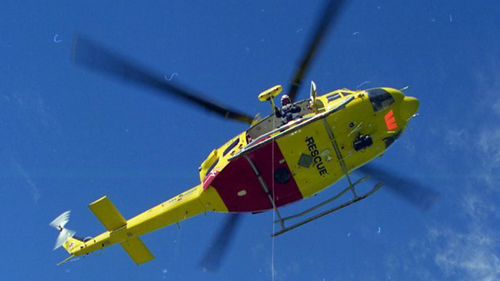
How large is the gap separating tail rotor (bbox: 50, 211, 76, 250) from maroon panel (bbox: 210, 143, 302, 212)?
21.8 feet

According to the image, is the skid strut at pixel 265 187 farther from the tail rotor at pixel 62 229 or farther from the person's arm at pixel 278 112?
the tail rotor at pixel 62 229

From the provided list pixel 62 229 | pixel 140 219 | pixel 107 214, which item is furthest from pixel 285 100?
pixel 62 229

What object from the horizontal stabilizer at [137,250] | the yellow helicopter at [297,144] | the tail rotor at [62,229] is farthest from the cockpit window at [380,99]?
the tail rotor at [62,229]

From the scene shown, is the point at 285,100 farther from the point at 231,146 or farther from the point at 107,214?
the point at 107,214

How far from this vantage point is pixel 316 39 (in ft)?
51.8

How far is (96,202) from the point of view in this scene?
18.9m

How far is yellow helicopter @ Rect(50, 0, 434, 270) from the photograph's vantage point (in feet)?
52.3

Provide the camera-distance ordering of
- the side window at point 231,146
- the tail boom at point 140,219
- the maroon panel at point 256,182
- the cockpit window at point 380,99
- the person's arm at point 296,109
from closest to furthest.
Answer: the person's arm at point 296,109
the cockpit window at point 380,99
the maroon panel at point 256,182
the side window at point 231,146
the tail boom at point 140,219

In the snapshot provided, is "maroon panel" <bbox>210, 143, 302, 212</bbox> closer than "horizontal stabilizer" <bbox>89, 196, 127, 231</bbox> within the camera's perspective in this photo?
Yes

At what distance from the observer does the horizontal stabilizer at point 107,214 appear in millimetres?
18844

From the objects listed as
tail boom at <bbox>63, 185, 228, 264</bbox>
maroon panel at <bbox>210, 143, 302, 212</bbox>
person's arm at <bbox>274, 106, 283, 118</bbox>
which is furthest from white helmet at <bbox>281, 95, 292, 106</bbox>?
tail boom at <bbox>63, 185, 228, 264</bbox>

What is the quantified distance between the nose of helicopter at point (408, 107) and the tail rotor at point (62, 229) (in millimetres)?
12122

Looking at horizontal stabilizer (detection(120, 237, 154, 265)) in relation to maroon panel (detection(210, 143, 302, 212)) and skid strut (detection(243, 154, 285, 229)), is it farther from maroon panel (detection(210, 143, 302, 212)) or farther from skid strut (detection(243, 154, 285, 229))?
skid strut (detection(243, 154, 285, 229))

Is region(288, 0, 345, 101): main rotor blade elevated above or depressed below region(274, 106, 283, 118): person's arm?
above
